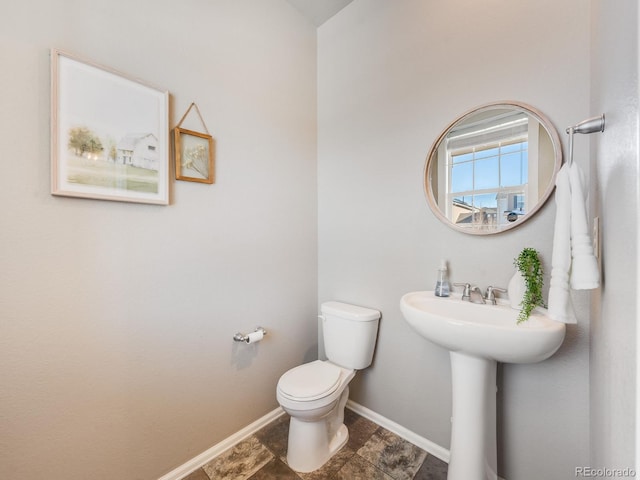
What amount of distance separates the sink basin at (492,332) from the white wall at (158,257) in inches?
38.9

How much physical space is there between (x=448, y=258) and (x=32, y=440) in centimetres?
189

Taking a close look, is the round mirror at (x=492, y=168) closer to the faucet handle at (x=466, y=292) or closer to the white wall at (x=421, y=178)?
the white wall at (x=421, y=178)

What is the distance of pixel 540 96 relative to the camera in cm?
113

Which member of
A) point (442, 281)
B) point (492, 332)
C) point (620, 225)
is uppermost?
point (620, 225)

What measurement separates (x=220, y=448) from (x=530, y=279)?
5.81 ft

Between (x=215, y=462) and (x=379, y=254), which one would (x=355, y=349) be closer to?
(x=379, y=254)

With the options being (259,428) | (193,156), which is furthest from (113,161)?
(259,428)

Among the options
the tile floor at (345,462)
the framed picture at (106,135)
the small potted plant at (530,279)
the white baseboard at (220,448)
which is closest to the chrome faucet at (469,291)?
the small potted plant at (530,279)

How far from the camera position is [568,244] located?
86 cm

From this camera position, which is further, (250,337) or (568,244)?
(250,337)

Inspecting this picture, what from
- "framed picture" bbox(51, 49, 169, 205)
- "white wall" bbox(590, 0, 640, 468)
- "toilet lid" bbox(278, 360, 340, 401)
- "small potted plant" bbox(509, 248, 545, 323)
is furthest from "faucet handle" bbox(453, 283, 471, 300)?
"framed picture" bbox(51, 49, 169, 205)

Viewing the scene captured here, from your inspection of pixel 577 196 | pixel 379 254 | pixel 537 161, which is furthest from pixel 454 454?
pixel 537 161

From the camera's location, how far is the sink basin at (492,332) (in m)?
0.90

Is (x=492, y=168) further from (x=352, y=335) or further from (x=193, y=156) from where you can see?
(x=193, y=156)
